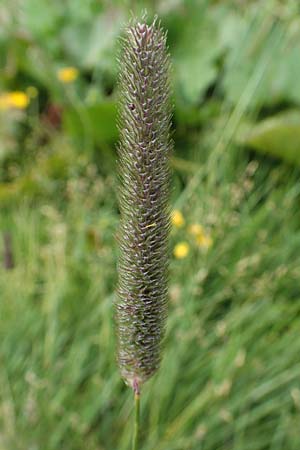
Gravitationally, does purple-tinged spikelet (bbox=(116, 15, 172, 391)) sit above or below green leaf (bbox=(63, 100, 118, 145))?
above

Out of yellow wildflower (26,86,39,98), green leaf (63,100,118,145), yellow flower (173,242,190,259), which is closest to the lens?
yellow flower (173,242,190,259)

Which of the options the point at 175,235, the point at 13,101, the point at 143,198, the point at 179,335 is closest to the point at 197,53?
the point at 13,101

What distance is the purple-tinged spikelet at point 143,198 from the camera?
93 centimetres

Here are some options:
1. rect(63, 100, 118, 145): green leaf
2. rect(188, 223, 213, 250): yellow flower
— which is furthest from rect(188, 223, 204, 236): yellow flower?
rect(63, 100, 118, 145): green leaf

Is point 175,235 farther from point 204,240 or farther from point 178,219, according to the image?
point 204,240

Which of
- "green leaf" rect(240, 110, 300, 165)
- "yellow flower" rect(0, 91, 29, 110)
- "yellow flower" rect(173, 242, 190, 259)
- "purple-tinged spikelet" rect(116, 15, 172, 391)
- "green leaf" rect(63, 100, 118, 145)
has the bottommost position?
"yellow flower" rect(0, 91, 29, 110)

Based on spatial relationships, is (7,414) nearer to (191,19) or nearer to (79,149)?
(79,149)

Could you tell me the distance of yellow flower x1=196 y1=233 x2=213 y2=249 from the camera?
8.51ft

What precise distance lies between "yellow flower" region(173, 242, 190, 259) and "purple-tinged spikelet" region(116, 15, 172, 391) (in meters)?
1.35

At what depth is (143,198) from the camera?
3.31 feet

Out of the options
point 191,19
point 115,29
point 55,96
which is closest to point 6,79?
point 55,96

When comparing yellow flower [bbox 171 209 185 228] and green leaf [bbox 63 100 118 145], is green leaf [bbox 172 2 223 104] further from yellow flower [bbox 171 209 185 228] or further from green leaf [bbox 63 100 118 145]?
yellow flower [bbox 171 209 185 228]

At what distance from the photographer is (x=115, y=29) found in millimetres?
3719

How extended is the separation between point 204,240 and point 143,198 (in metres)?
1.62
